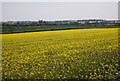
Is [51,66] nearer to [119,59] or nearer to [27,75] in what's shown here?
[27,75]

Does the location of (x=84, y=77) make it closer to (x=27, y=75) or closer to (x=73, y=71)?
(x=73, y=71)

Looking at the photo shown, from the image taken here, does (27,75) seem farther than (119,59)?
No

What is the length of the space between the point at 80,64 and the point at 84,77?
2.66 metres

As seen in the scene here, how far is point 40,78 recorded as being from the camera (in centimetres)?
1016

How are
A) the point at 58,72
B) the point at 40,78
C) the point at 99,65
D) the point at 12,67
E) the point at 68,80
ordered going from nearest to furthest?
1. the point at 68,80
2. the point at 40,78
3. the point at 58,72
4. the point at 99,65
5. the point at 12,67

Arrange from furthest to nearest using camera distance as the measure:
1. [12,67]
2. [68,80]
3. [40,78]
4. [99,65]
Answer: [12,67] → [99,65] → [40,78] → [68,80]

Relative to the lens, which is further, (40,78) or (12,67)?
(12,67)

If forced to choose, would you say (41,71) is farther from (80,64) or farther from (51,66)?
(80,64)

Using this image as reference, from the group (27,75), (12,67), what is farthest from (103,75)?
(12,67)

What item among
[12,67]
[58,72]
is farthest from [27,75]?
[12,67]

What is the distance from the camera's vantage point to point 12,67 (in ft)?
43.1

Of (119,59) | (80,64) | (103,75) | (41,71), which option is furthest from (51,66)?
(119,59)

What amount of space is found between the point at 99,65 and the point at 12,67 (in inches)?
240

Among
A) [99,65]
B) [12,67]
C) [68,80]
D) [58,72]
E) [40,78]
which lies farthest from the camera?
[12,67]
